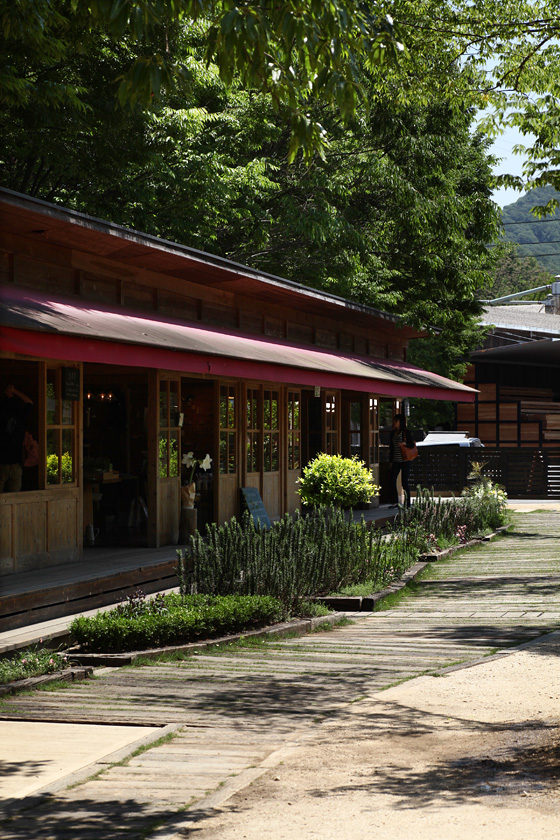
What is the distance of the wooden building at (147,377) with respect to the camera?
33.4 feet

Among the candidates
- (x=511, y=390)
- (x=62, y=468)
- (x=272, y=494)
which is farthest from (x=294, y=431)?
(x=511, y=390)

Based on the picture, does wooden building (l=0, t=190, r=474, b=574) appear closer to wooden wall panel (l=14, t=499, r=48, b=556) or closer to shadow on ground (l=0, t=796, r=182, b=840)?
wooden wall panel (l=14, t=499, r=48, b=556)

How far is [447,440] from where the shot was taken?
31766 millimetres

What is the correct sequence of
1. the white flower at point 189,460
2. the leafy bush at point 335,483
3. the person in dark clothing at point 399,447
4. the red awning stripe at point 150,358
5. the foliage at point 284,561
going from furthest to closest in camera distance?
1. the person in dark clothing at point 399,447
2. the leafy bush at point 335,483
3. the white flower at point 189,460
4. the foliage at point 284,561
5. the red awning stripe at point 150,358

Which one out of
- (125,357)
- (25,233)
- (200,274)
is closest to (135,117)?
(200,274)

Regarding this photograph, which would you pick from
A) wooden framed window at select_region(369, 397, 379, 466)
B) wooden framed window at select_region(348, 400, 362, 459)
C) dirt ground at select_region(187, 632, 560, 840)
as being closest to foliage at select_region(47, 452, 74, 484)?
dirt ground at select_region(187, 632, 560, 840)

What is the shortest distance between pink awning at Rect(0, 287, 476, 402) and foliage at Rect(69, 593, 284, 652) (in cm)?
227

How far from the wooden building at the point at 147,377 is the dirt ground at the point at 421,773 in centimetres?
429

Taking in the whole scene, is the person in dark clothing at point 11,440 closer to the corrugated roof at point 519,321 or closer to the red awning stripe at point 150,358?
the red awning stripe at point 150,358

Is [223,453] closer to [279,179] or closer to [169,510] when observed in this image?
[169,510]

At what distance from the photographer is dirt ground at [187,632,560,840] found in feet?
13.6

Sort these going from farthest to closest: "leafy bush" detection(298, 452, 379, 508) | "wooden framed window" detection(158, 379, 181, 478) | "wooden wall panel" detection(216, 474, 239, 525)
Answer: "wooden wall panel" detection(216, 474, 239, 525) → "leafy bush" detection(298, 452, 379, 508) → "wooden framed window" detection(158, 379, 181, 478)

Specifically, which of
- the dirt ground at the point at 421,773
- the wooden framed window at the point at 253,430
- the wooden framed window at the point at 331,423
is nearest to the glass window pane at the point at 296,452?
the wooden framed window at the point at 253,430

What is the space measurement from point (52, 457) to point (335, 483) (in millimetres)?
4774
